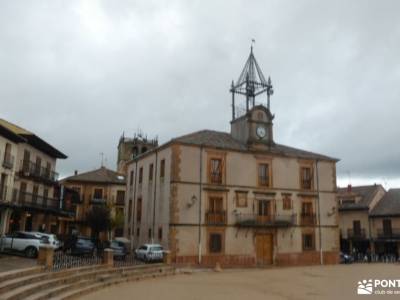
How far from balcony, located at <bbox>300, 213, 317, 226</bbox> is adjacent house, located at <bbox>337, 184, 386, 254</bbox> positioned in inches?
626

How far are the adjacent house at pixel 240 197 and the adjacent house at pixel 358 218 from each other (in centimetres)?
1477

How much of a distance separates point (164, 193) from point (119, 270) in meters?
9.97

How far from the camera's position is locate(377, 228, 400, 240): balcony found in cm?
4466

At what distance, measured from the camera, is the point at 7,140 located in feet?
92.9

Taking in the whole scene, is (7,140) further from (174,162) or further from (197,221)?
(197,221)

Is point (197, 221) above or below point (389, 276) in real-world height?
above

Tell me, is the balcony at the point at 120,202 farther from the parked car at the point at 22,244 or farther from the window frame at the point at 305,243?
the parked car at the point at 22,244

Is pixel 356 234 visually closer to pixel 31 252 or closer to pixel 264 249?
pixel 264 249

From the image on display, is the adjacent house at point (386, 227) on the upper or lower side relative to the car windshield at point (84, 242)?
upper

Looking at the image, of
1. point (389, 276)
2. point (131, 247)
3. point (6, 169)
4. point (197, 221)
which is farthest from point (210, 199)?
point (6, 169)

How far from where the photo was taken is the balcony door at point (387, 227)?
45469mm

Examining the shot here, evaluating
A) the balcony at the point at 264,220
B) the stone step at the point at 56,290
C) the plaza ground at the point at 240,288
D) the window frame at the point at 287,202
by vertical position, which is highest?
the window frame at the point at 287,202

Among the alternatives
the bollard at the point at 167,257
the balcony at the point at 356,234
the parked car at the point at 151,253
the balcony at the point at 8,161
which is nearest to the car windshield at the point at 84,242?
the parked car at the point at 151,253

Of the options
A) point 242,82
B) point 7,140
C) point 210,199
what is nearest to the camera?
point 7,140
